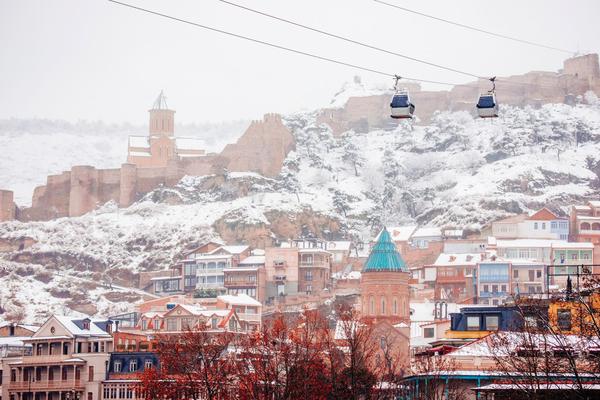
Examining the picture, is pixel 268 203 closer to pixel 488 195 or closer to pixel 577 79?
pixel 488 195

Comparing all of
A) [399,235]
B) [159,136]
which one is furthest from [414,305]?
[159,136]

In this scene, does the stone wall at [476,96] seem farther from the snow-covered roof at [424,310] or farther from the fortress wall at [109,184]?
the snow-covered roof at [424,310]

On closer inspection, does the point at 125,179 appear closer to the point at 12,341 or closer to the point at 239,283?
the point at 239,283

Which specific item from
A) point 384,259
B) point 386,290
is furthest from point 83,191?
point 386,290


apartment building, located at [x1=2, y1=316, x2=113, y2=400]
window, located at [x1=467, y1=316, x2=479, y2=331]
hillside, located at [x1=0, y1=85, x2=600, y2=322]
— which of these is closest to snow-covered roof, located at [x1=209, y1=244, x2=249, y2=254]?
hillside, located at [x1=0, y1=85, x2=600, y2=322]

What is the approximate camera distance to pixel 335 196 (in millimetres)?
177000

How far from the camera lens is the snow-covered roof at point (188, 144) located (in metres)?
191

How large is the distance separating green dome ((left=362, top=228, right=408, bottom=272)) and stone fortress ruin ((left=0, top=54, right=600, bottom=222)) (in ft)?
205

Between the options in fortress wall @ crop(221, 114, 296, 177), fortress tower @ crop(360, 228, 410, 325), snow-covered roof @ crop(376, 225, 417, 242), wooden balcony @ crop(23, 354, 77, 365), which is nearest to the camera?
wooden balcony @ crop(23, 354, 77, 365)

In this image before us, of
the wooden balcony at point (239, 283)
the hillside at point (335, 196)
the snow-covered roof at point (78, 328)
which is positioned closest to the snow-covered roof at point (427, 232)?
the hillside at point (335, 196)

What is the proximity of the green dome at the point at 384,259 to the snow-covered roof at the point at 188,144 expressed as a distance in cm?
7935

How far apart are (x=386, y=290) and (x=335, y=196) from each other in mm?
67699

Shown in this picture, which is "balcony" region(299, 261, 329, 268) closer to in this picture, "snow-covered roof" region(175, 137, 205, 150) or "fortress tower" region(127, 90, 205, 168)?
"fortress tower" region(127, 90, 205, 168)

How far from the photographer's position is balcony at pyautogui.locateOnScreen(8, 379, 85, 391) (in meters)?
77.7
